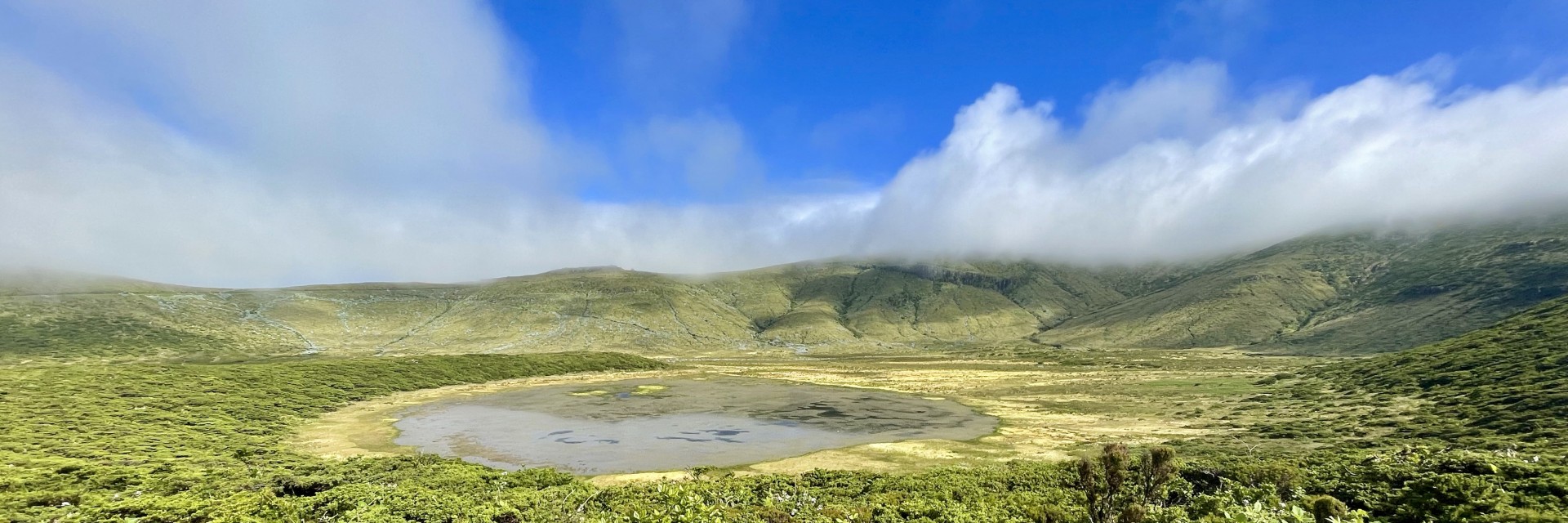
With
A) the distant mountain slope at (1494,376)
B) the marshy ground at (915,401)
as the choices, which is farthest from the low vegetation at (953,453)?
the marshy ground at (915,401)

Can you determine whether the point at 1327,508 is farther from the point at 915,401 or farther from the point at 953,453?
the point at 915,401

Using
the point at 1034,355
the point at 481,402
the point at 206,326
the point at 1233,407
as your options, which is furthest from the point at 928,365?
the point at 206,326

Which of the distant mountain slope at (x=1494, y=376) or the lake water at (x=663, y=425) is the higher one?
the distant mountain slope at (x=1494, y=376)

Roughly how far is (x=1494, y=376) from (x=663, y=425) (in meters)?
70.4

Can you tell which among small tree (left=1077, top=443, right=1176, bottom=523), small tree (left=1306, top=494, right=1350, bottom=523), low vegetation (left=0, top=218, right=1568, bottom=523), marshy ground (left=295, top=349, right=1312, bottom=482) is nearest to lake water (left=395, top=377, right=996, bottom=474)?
marshy ground (left=295, top=349, right=1312, bottom=482)

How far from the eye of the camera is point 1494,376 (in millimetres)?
45125

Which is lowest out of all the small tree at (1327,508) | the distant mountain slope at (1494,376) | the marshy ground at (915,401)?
the marshy ground at (915,401)

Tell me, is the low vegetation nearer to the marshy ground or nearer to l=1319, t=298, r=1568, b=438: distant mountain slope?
l=1319, t=298, r=1568, b=438: distant mountain slope

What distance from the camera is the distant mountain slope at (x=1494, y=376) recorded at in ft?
115

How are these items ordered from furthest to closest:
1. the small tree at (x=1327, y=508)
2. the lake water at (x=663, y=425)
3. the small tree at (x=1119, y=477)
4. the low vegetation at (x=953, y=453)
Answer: the lake water at (x=663, y=425) → the low vegetation at (x=953, y=453) → the small tree at (x=1119, y=477) → the small tree at (x=1327, y=508)

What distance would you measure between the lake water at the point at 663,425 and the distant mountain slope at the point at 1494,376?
31424 millimetres

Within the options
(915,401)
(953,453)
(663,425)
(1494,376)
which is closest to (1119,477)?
(953,453)

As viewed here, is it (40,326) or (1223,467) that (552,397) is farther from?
(40,326)

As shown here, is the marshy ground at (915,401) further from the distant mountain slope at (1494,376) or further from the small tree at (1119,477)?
the small tree at (1119,477)
